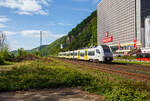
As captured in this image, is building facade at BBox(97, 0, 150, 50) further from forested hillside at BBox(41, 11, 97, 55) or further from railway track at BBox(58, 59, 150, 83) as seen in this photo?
railway track at BBox(58, 59, 150, 83)

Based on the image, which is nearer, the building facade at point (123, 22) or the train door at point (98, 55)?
the train door at point (98, 55)

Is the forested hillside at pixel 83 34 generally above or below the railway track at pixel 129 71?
above

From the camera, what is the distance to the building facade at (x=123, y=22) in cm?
8738

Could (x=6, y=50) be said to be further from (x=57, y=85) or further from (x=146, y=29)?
(x=146, y=29)

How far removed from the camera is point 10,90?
22.1 ft

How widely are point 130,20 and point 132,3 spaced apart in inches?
390

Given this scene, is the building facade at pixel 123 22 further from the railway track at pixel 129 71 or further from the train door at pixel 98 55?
the railway track at pixel 129 71

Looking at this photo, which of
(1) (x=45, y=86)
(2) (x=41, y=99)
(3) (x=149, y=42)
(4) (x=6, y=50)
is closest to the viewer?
(2) (x=41, y=99)

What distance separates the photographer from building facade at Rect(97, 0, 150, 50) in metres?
87.4

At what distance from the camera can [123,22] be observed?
10394 cm

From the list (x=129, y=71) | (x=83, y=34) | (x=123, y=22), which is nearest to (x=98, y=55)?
(x=129, y=71)

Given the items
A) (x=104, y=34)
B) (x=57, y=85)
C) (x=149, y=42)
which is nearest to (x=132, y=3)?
(x=149, y=42)

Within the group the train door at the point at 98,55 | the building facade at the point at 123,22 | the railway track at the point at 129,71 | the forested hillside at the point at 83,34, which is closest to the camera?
the railway track at the point at 129,71

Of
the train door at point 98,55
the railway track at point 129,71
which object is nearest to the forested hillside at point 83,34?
the train door at point 98,55
